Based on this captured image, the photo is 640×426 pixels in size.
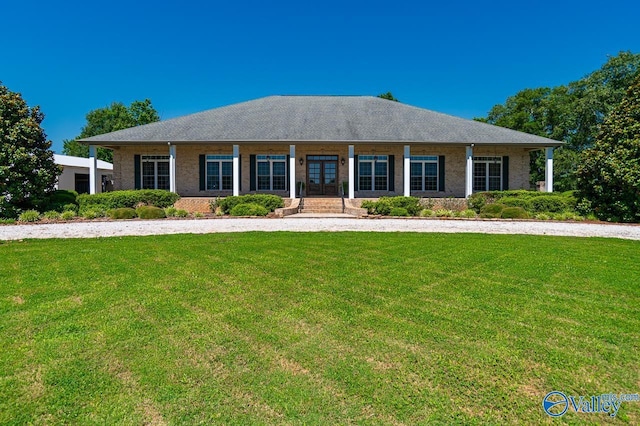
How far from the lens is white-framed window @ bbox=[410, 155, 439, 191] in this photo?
2006 centimetres

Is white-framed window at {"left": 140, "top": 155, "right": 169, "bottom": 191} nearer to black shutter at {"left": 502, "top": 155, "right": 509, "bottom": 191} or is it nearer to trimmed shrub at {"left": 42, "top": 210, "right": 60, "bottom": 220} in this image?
trimmed shrub at {"left": 42, "top": 210, "right": 60, "bottom": 220}

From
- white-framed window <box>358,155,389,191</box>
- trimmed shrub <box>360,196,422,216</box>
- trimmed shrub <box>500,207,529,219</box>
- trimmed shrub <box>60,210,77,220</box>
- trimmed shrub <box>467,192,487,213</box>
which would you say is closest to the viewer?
trimmed shrub <box>60,210,77,220</box>

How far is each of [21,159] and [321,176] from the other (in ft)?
42.5

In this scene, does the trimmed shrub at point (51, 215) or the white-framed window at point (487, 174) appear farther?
the white-framed window at point (487, 174)

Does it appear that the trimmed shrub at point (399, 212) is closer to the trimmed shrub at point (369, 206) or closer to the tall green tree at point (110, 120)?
the trimmed shrub at point (369, 206)

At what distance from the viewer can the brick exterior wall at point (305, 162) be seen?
1966 cm

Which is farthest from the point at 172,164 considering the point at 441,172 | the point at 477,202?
the point at 477,202

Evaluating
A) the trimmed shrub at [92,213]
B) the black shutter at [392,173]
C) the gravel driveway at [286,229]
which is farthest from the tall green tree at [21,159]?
the black shutter at [392,173]

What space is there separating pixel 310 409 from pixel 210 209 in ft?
50.1

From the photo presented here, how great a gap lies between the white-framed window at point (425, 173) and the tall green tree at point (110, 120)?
37.3 metres

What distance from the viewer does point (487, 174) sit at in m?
20.2

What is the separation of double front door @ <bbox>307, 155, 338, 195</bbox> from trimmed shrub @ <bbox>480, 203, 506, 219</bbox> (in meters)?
7.78

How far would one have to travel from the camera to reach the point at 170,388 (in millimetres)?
2430

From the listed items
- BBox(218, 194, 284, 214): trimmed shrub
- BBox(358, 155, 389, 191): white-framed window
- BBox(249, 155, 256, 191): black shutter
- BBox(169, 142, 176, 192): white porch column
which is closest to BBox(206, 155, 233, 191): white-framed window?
BBox(249, 155, 256, 191): black shutter
